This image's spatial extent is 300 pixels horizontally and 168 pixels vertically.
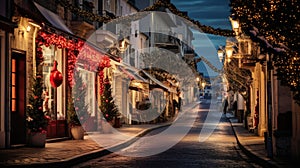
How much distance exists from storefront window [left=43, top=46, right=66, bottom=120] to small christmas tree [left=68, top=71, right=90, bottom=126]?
499 mm

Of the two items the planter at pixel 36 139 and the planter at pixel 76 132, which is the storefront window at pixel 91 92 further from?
the planter at pixel 36 139

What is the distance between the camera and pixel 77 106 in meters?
25.2

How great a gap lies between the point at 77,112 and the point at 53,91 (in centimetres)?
129

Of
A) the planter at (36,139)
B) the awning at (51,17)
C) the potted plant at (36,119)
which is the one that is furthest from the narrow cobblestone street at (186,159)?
the awning at (51,17)

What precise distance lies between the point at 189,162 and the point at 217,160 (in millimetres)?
1152

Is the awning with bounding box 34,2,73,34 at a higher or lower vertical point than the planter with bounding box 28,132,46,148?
higher

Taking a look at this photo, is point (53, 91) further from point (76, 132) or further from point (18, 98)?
point (18, 98)

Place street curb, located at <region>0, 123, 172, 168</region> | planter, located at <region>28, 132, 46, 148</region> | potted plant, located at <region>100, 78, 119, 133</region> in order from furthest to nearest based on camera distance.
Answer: potted plant, located at <region>100, 78, 119, 133</region> → planter, located at <region>28, 132, 46, 148</region> → street curb, located at <region>0, 123, 172, 168</region>

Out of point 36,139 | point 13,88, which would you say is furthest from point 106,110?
point 36,139

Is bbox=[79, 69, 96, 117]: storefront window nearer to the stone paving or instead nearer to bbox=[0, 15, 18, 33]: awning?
the stone paving

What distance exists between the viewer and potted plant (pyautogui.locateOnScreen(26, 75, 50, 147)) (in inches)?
819

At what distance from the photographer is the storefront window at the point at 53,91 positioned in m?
Answer: 24.6

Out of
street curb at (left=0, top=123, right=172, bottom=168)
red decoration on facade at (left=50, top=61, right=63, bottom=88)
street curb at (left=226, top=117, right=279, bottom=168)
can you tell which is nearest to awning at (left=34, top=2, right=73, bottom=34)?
red decoration on facade at (left=50, top=61, right=63, bottom=88)

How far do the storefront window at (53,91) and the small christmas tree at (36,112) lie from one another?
2.52m
